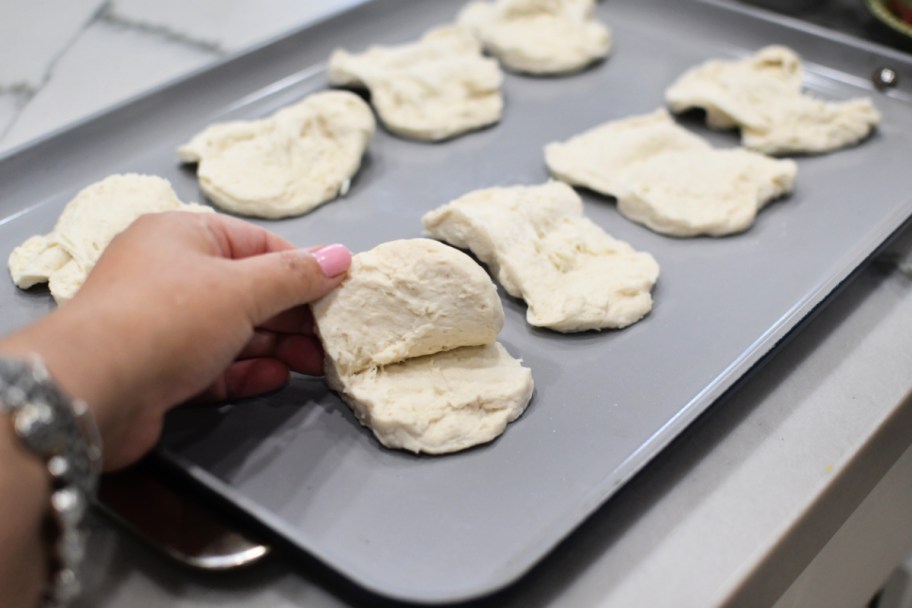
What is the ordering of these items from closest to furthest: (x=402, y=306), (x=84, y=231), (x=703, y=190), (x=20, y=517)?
(x=20, y=517), (x=402, y=306), (x=84, y=231), (x=703, y=190)

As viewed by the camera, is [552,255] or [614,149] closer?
[552,255]

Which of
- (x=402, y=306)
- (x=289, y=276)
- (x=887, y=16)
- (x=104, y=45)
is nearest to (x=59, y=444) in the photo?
(x=289, y=276)

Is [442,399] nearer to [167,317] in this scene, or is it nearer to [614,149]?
[167,317]

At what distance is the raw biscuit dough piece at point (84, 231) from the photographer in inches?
49.1

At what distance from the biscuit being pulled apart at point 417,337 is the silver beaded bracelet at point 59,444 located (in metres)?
0.37

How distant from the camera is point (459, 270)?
3.59 ft

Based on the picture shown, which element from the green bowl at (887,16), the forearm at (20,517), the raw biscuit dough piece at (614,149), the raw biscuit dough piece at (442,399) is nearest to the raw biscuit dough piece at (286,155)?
the raw biscuit dough piece at (614,149)

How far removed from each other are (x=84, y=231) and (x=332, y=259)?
0.44 metres

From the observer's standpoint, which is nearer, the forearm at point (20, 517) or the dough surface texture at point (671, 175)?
the forearm at point (20, 517)

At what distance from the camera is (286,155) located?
5.02ft

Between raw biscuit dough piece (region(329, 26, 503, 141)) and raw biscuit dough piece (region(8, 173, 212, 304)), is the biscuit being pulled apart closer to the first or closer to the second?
raw biscuit dough piece (region(8, 173, 212, 304))

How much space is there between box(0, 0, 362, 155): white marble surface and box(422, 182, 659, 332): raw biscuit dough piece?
0.73m

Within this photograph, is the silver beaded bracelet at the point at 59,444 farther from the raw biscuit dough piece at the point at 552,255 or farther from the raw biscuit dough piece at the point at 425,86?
the raw biscuit dough piece at the point at 425,86

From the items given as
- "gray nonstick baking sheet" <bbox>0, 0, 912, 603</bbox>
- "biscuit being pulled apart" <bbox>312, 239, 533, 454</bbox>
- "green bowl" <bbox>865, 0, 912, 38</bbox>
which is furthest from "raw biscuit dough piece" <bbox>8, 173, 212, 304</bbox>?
"green bowl" <bbox>865, 0, 912, 38</bbox>
